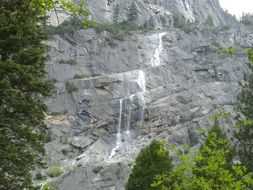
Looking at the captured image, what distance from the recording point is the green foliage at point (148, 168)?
66.5 ft

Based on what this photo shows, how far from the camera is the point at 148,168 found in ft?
68.0

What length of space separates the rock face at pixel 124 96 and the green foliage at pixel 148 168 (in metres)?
24.9

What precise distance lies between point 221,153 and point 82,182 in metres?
Answer: 40.4

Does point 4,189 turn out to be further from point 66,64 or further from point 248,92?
point 66,64

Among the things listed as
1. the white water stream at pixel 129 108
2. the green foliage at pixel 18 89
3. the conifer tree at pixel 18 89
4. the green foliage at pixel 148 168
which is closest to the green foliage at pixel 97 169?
the white water stream at pixel 129 108

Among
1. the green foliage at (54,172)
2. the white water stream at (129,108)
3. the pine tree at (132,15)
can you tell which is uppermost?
the pine tree at (132,15)

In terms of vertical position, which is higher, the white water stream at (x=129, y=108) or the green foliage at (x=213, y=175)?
the green foliage at (x=213, y=175)

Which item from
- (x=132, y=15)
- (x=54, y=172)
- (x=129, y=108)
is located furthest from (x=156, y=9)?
(x=54, y=172)

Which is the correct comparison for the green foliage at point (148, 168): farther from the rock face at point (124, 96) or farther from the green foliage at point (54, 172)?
the green foliage at point (54, 172)

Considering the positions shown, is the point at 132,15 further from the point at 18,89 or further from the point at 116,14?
the point at 18,89

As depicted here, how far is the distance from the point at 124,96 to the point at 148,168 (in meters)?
44.9

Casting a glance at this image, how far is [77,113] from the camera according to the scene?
206 ft

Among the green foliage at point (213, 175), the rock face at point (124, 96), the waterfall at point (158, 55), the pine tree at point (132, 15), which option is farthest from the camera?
the pine tree at point (132, 15)

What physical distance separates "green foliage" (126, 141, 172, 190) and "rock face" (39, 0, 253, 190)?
81.7ft
